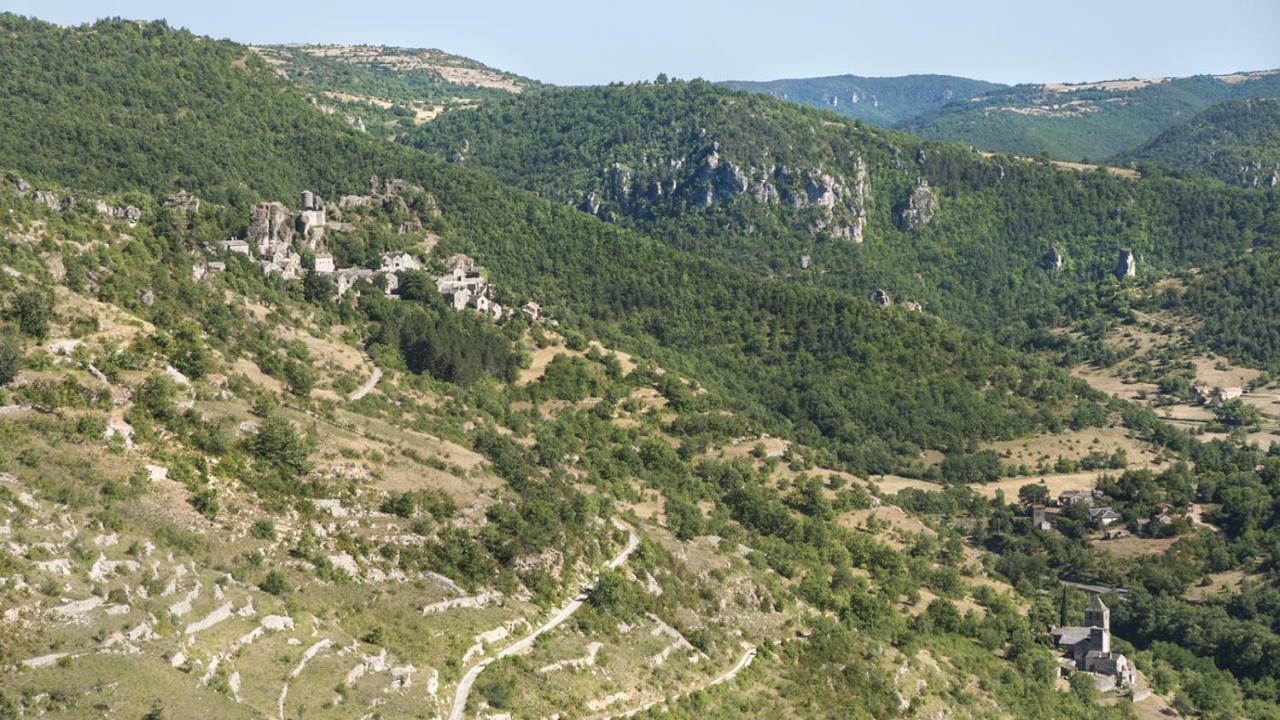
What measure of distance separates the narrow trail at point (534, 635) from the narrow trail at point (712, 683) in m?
4.68

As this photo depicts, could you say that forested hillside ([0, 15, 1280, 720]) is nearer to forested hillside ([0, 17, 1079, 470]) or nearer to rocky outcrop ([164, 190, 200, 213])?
rocky outcrop ([164, 190, 200, 213])

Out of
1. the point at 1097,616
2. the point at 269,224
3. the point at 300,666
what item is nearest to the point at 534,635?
the point at 300,666

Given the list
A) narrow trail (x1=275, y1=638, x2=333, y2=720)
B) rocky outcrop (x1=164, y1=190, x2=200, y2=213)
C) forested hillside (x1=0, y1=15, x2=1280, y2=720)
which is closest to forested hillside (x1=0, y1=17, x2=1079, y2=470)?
forested hillside (x1=0, y1=15, x2=1280, y2=720)

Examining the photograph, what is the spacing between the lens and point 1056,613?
96.2 metres

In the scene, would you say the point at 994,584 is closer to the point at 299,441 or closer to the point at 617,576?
the point at 617,576

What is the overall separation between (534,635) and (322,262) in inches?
2319

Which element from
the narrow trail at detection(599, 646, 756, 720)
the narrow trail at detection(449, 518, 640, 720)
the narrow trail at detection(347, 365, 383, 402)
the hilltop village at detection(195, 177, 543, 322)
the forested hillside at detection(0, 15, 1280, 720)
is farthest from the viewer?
the hilltop village at detection(195, 177, 543, 322)

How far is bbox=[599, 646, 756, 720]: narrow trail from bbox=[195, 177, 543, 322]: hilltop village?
44925 millimetres

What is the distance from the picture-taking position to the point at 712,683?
64.2 meters

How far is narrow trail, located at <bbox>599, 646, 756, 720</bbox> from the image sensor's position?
57500 millimetres

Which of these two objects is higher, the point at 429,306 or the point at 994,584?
the point at 429,306

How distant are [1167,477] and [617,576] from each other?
78488 millimetres

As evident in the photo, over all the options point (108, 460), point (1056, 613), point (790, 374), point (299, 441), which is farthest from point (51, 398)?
point (790, 374)

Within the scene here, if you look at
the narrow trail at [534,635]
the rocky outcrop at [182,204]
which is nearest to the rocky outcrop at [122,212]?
the rocky outcrop at [182,204]
